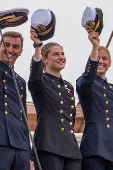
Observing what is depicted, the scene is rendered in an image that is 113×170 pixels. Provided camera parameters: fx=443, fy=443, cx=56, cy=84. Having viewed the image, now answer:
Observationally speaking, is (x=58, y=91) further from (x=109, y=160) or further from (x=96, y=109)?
(x=109, y=160)

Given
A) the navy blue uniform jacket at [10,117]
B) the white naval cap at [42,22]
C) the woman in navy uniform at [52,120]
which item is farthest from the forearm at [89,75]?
the navy blue uniform jacket at [10,117]

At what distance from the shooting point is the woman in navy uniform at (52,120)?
8.21 ft

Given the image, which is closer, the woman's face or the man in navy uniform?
the man in navy uniform

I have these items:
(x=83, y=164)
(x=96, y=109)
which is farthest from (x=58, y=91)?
(x=83, y=164)

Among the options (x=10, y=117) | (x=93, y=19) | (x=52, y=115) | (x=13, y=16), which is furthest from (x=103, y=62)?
(x=10, y=117)

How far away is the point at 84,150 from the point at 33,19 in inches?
33.6

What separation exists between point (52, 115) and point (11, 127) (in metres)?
0.32

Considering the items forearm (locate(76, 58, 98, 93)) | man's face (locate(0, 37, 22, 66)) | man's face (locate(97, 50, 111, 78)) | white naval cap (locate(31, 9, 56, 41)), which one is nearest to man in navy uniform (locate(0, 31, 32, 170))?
man's face (locate(0, 37, 22, 66))

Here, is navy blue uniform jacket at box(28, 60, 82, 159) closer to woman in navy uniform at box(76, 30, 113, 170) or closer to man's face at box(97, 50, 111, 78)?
woman in navy uniform at box(76, 30, 113, 170)

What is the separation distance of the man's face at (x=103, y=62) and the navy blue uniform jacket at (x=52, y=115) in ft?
1.25

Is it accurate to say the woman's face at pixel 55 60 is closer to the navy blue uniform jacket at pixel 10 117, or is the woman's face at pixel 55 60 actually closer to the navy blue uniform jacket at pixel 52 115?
the navy blue uniform jacket at pixel 52 115

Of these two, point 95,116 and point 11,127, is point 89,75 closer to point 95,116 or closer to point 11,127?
point 95,116

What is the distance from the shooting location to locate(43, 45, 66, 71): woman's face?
283 centimetres

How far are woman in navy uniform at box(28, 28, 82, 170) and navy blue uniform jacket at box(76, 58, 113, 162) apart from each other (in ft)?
0.39
